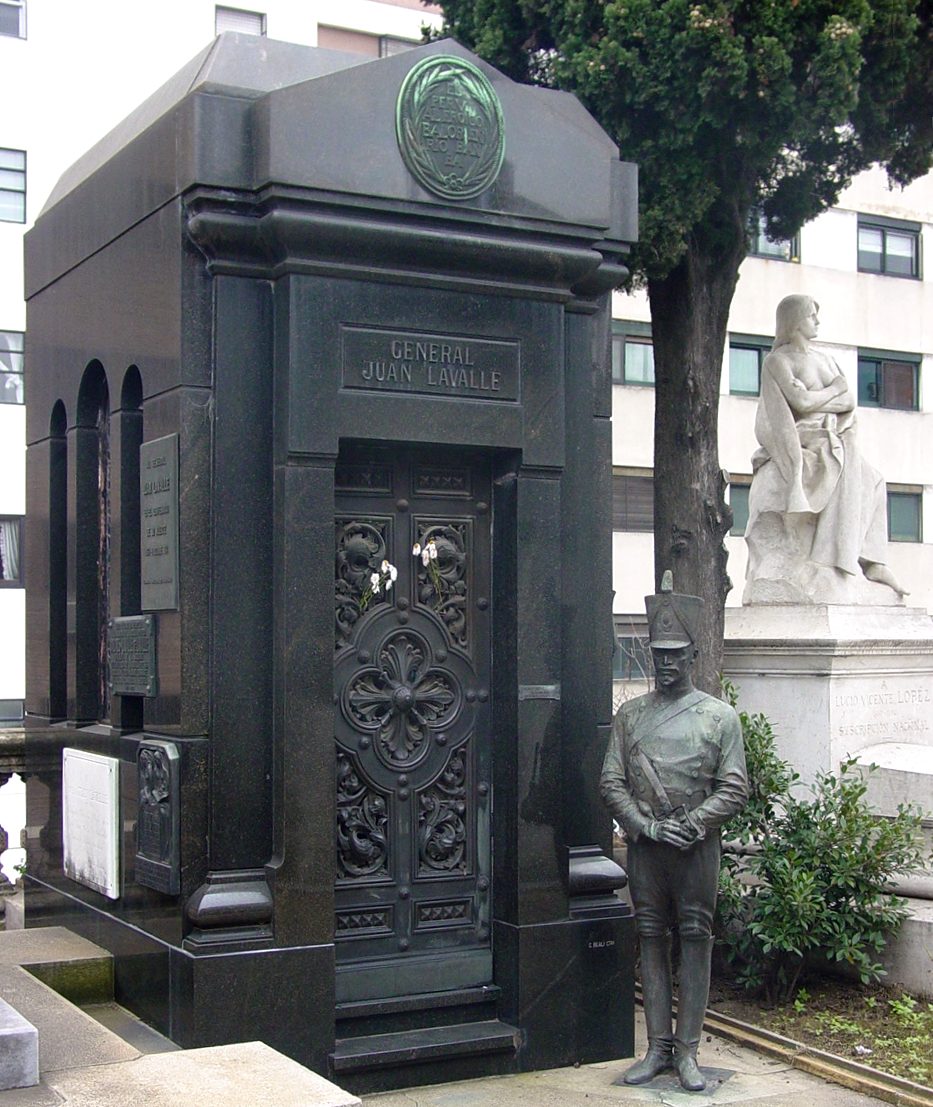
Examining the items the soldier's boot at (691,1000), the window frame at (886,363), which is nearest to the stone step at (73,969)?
the soldier's boot at (691,1000)

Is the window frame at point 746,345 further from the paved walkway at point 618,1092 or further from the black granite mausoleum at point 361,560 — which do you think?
the paved walkway at point 618,1092

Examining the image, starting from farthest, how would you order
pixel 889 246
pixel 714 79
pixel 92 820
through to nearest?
pixel 889 246 < pixel 714 79 < pixel 92 820

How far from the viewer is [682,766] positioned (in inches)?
272

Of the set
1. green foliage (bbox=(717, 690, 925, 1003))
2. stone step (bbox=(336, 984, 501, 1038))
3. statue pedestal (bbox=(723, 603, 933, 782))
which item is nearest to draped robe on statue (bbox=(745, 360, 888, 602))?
statue pedestal (bbox=(723, 603, 933, 782))

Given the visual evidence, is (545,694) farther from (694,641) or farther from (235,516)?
(235,516)

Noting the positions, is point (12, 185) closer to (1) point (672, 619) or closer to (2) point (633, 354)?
(2) point (633, 354)

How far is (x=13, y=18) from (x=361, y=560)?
22699 millimetres

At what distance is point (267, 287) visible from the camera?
7000 mm

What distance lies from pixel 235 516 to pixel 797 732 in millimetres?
5025

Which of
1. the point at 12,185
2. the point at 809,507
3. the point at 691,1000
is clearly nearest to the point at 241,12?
the point at 12,185

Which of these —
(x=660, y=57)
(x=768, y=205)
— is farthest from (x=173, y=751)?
(x=768, y=205)

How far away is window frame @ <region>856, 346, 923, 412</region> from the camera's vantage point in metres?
35.3

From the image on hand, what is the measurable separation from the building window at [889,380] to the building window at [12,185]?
18.4 meters

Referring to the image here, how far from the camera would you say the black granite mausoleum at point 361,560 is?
6793 mm
